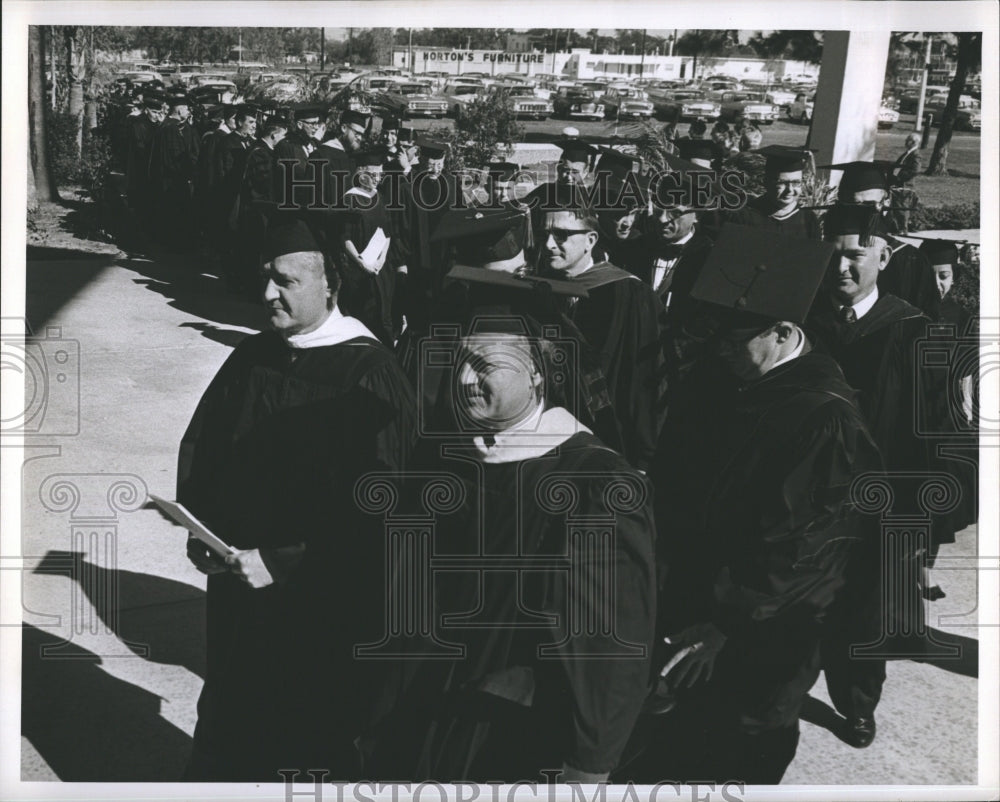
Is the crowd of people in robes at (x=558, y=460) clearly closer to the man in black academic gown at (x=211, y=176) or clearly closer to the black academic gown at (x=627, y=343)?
Result: the black academic gown at (x=627, y=343)

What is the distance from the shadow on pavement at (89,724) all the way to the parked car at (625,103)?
313cm

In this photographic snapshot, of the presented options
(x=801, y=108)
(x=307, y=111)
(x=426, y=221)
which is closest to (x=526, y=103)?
(x=426, y=221)

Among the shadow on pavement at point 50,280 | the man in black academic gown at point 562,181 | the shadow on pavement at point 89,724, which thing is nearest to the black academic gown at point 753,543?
the man in black academic gown at point 562,181

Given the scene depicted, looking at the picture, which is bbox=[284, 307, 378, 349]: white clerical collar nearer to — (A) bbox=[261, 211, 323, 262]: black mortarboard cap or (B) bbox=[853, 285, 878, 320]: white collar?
(A) bbox=[261, 211, 323, 262]: black mortarboard cap

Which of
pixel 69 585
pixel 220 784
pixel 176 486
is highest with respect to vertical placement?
pixel 176 486

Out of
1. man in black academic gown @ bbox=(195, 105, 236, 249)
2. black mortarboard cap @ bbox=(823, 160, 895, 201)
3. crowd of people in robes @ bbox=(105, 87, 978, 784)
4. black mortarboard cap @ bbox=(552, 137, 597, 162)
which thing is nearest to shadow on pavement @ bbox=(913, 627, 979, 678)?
crowd of people in robes @ bbox=(105, 87, 978, 784)

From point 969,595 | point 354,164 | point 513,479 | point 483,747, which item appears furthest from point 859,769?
point 354,164

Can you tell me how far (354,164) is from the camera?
4.95 metres

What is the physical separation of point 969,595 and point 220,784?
318 centimetres

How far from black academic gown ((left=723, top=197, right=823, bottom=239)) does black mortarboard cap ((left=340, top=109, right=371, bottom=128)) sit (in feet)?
5.16

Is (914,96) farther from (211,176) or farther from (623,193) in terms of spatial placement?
(211,176)

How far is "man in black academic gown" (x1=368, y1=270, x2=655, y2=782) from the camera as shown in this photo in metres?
4.40

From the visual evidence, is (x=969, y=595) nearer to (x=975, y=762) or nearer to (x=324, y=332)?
(x=975, y=762)

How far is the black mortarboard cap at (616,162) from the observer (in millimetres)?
5008
